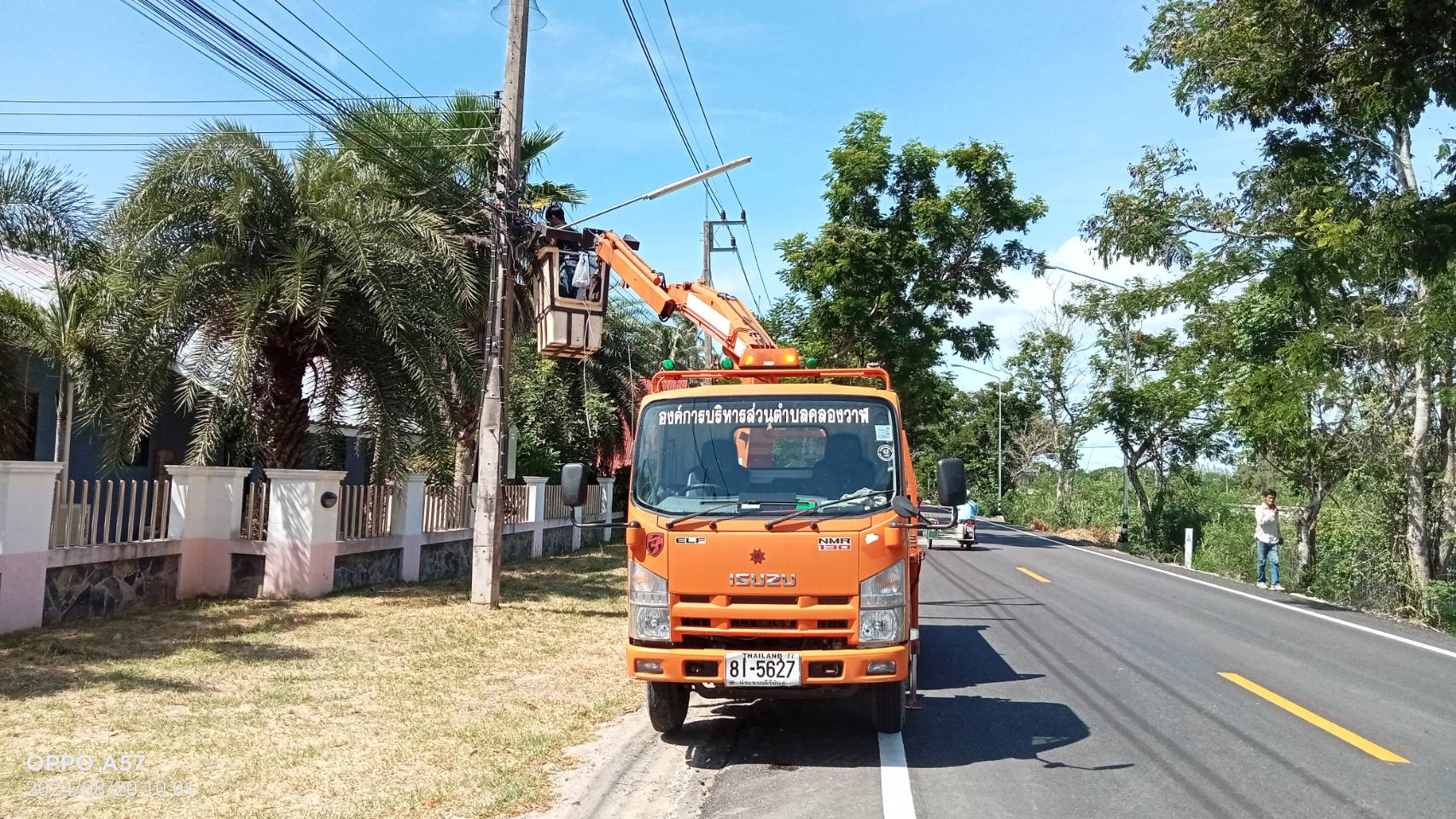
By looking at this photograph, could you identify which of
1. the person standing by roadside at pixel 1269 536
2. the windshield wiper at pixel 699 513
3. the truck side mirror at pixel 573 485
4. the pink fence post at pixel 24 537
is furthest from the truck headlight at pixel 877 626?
the person standing by roadside at pixel 1269 536

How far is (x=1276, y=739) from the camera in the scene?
6938 mm

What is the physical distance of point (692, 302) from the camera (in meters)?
12.6

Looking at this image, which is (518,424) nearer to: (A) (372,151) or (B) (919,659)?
(A) (372,151)

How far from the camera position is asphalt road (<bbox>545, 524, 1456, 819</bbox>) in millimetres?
5695

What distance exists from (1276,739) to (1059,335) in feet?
123

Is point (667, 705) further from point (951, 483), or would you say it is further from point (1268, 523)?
point (1268, 523)

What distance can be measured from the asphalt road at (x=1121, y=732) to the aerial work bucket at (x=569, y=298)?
5.87 m

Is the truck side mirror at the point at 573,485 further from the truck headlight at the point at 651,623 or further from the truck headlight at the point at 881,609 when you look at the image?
the truck headlight at the point at 881,609

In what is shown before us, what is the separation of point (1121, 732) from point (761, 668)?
2823mm

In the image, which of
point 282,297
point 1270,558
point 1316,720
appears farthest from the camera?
point 1270,558

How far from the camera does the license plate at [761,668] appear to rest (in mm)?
6207

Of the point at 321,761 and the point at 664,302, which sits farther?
the point at 664,302

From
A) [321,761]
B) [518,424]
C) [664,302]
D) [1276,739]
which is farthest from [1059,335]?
[321,761]

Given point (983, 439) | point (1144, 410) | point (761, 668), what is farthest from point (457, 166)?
point (983, 439)
